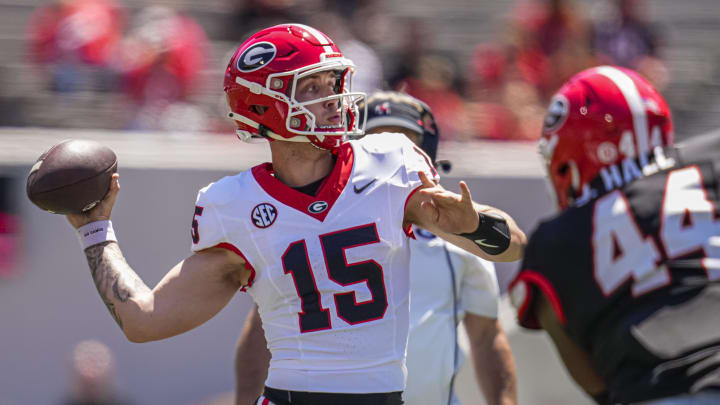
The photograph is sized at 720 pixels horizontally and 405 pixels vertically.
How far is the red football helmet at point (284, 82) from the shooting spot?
2875 millimetres

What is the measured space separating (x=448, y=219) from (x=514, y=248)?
243 mm

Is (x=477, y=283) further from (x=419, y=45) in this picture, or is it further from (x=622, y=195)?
(x=419, y=45)

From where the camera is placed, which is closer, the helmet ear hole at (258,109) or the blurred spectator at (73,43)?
the helmet ear hole at (258,109)

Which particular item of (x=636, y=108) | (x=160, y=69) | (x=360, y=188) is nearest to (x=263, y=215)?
(x=360, y=188)

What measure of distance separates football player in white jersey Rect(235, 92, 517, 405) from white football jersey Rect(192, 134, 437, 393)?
2.36ft

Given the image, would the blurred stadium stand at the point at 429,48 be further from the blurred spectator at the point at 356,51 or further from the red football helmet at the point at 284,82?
the red football helmet at the point at 284,82

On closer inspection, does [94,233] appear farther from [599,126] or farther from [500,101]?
[500,101]

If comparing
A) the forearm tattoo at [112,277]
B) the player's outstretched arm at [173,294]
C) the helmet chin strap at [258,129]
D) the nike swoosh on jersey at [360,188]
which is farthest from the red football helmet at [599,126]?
the forearm tattoo at [112,277]

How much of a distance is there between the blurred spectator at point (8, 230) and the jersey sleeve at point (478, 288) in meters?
3.73

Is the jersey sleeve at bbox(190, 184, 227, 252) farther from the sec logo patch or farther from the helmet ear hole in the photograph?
the helmet ear hole

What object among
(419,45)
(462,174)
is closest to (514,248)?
(462,174)

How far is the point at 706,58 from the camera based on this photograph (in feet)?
33.3

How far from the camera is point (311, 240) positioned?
9.14ft

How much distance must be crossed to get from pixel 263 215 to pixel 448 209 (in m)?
0.50
